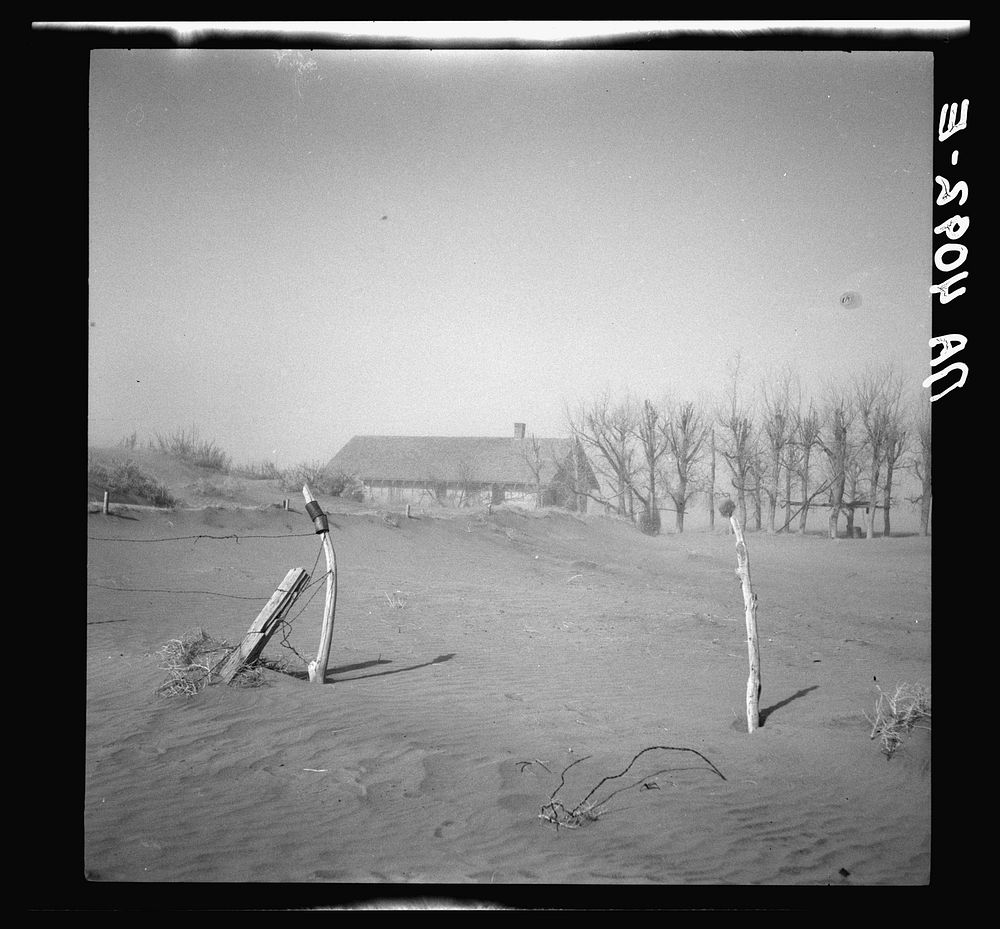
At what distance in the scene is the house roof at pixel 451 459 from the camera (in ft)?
52.0

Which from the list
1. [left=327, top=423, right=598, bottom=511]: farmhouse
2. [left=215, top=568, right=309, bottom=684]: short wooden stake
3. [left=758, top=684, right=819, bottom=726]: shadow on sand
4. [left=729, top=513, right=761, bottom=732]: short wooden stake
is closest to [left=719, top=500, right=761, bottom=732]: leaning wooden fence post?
[left=729, top=513, right=761, bottom=732]: short wooden stake

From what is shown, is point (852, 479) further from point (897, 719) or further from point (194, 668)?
point (194, 668)

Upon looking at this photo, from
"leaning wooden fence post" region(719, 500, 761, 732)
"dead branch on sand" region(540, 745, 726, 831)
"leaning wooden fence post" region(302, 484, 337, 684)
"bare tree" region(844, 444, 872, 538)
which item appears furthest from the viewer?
"bare tree" region(844, 444, 872, 538)

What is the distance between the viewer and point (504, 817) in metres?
3.85

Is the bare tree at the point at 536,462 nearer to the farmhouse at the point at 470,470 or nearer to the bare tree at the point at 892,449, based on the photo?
the farmhouse at the point at 470,470

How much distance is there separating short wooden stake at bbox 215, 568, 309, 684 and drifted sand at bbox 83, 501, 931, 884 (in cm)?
18

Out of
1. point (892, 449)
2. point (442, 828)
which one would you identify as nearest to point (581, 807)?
point (442, 828)

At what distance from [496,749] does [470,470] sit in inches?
533

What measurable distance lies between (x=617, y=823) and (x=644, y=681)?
2700 mm

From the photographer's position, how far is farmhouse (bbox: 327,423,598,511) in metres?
15.9

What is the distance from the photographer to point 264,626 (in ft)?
17.5

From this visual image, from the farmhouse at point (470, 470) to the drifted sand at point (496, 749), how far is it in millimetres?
6423

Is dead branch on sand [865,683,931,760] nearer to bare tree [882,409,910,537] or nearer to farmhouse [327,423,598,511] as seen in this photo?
bare tree [882,409,910,537]

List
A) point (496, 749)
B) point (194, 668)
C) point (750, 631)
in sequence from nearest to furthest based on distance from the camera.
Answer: point (496, 749)
point (750, 631)
point (194, 668)
